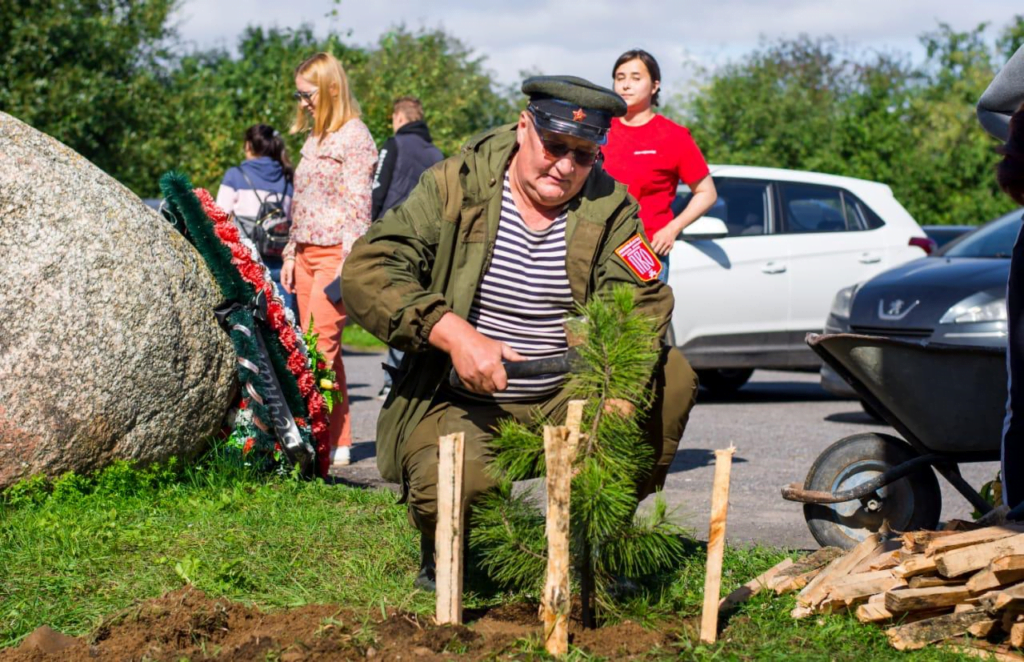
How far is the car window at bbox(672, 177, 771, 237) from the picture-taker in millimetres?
10852

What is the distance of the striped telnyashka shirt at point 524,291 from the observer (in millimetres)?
4016

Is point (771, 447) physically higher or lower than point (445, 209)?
lower

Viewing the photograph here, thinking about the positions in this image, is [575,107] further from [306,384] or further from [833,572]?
[306,384]

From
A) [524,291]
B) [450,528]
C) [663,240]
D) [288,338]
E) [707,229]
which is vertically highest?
[707,229]

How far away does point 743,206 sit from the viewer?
1092cm

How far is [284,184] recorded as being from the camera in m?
8.41

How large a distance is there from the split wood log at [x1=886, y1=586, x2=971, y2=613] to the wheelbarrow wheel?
1.25 metres

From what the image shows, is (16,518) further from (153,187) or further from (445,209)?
(153,187)

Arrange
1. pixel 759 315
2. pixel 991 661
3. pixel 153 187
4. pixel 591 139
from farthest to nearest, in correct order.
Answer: pixel 153 187 < pixel 759 315 < pixel 591 139 < pixel 991 661

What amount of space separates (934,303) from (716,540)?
5.87 meters

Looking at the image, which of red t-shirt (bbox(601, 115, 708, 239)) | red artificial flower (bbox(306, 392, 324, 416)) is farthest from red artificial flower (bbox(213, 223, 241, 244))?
red t-shirt (bbox(601, 115, 708, 239))

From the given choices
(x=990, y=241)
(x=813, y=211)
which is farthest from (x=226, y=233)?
(x=813, y=211)

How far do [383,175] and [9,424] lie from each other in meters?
3.89

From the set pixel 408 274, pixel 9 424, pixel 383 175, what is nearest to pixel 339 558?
pixel 408 274
